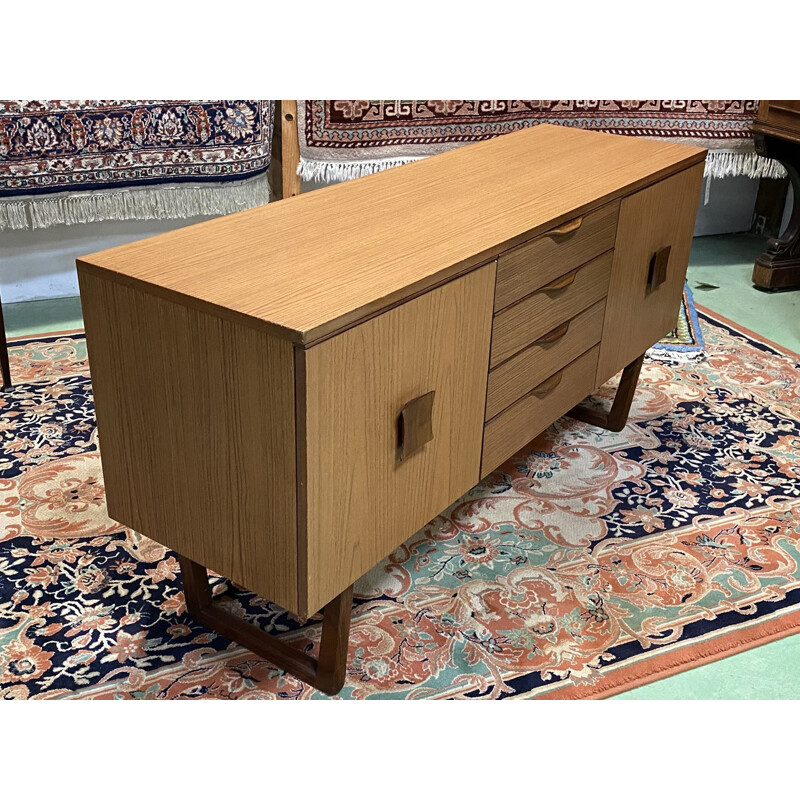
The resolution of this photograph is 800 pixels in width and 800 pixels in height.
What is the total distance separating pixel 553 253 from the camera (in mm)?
1550

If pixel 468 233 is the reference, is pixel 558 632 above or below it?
below

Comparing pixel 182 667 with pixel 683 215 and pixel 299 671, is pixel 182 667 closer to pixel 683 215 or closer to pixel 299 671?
pixel 299 671

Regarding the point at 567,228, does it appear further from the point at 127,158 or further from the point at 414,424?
the point at 127,158

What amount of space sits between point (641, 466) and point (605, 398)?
1.04 ft

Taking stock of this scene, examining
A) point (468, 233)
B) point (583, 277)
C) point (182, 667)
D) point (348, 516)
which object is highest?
point (468, 233)

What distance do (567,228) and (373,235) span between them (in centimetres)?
35

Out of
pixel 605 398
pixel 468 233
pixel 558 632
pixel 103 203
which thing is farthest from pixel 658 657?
pixel 103 203

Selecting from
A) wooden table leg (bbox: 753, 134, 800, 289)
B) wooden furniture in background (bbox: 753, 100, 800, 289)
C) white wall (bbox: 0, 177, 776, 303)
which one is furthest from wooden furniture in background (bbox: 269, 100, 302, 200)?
wooden table leg (bbox: 753, 134, 800, 289)

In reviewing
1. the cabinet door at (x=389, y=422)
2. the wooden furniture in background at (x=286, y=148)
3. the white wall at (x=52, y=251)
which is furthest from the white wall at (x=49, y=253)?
the cabinet door at (x=389, y=422)

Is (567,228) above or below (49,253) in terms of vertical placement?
above

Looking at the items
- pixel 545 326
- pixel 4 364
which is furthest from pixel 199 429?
pixel 4 364

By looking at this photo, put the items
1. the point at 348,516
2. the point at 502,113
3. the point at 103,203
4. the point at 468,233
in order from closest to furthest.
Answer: the point at 348,516, the point at 468,233, the point at 103,203, the point at 502,113

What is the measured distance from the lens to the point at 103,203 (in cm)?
261

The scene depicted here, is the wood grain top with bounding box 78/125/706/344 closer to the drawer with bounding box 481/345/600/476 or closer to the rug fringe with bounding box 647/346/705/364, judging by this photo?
the drawer with bounding box 481/345/600/476
